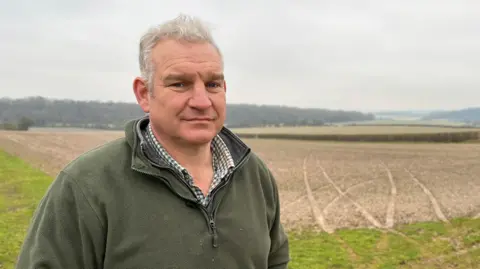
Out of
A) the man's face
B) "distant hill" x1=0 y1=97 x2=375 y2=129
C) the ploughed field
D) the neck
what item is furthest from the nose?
"distant hill" x1=0 y1=97 x2=375 y2=129

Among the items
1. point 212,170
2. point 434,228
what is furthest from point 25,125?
point 212,170

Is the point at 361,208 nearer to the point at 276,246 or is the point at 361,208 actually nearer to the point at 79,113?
the point at 276,246

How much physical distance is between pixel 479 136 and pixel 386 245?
39.5 meters

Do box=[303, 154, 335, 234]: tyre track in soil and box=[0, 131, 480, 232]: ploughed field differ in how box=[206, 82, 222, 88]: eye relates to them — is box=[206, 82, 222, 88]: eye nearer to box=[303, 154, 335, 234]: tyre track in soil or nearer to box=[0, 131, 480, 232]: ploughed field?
box=[303, 154, 335, 234]: tyre track in soil

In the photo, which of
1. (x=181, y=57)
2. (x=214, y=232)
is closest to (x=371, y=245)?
(x=214, y=232)

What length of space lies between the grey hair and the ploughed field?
1048 cm

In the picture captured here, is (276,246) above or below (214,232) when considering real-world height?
below

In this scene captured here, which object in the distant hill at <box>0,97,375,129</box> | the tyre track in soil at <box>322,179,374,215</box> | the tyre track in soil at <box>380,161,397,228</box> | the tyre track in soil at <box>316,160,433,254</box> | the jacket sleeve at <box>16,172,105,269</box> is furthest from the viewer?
the distant hill at <box>0,97,375,129</box>

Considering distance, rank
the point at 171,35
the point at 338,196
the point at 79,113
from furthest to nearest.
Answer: the point at 79,113 < the point at 338,196 < the point at 171,35

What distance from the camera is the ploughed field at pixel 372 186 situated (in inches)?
522

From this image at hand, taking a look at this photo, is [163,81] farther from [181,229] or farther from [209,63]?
[181,229]

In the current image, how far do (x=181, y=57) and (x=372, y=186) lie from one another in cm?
1773

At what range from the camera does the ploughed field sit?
13.2m

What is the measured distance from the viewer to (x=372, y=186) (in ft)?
60.4
